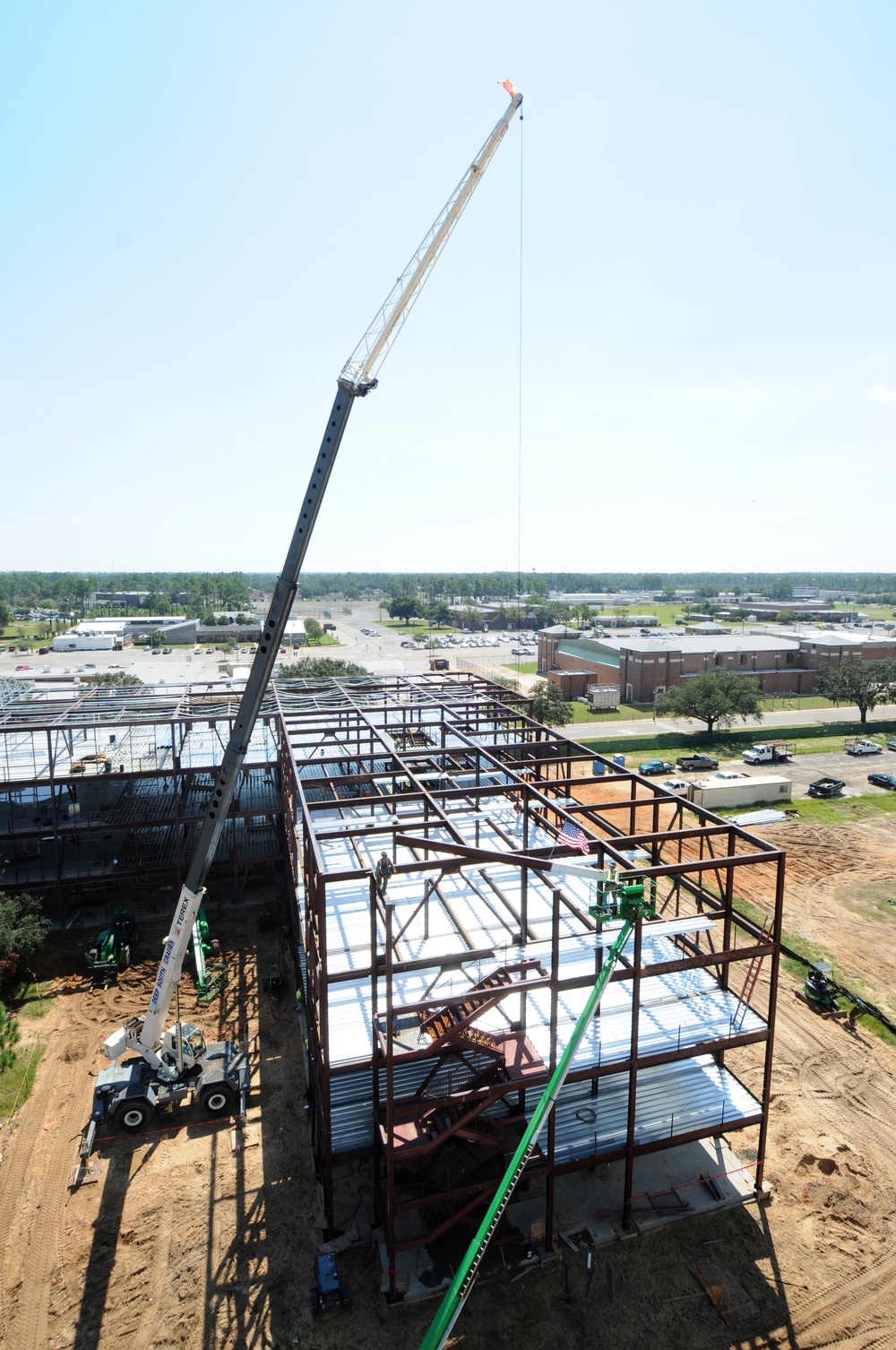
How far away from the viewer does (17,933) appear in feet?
74.2

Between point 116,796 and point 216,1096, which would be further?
point 116,796

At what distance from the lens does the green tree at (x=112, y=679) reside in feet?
180

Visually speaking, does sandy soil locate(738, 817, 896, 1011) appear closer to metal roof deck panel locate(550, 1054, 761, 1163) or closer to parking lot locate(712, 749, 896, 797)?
parking lot locate(712, 749, 896, 797)

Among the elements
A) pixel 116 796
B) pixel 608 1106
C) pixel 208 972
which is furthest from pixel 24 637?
pixel 608 1106

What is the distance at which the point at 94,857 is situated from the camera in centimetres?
2964

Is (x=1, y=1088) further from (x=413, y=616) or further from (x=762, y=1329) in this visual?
(x=413, y=616)

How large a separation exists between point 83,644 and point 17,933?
90896 millimetres

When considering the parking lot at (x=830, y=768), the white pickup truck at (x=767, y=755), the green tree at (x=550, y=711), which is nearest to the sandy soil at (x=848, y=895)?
the parking lot at (x=830, y=768)

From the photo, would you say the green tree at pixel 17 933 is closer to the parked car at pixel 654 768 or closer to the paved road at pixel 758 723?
the parked car at pixel 654 768

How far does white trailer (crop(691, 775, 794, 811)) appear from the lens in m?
40.8

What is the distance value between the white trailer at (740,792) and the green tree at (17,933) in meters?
32.5

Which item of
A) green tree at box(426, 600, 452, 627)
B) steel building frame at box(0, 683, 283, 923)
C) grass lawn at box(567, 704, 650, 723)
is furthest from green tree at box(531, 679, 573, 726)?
green tree at box(426, 600, 452, 627)

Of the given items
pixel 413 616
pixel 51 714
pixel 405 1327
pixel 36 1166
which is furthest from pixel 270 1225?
pixel 413 616

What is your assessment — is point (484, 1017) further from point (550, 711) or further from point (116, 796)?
point (550, 711)
